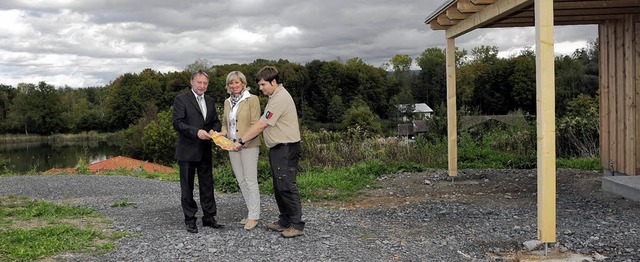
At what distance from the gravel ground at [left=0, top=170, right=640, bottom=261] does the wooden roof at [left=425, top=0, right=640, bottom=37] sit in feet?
8.03

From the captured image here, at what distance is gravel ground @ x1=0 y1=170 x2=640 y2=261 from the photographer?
Answer: 4.86m

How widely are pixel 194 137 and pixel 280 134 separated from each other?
88cm

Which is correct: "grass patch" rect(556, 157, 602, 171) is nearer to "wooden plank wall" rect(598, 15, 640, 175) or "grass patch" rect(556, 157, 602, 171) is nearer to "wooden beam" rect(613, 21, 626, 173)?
"wooden plank wall" rect(598, 15, 640, 175)

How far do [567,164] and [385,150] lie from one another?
4.15m

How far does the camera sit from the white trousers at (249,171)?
5.47m

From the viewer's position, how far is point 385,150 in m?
13.5

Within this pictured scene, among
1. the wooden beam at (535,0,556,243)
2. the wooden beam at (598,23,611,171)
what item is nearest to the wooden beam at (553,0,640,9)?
the wooden beam at (598,23,611,171)

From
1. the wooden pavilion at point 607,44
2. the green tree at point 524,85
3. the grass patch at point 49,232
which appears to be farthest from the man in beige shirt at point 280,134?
the green tree at point 524,85

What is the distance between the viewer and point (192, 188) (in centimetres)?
568

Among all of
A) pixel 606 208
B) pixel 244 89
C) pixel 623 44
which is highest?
pixel 623 44

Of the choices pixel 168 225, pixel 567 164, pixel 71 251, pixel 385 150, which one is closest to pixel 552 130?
pixel 168 225

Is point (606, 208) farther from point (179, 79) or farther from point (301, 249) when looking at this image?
point (179, 79)

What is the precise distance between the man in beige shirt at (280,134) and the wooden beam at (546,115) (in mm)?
2251

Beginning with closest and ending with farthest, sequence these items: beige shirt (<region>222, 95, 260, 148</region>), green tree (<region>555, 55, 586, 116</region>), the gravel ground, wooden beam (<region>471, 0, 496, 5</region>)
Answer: the gravel ground < beige shirt (<region>222, 95, 260, 148</region>) < wooden beam (<region>471, 0, 496, 5</region>) < green tree (<region>555, 55, 586, 116</region>)
